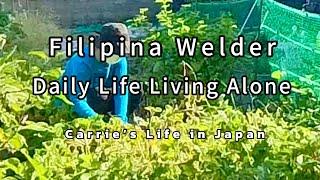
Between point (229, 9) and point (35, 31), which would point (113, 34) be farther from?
point (35, 31)

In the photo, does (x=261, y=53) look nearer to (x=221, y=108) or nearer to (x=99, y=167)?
(x=221, y=108)

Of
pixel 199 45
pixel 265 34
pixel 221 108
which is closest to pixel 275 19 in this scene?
pixel 265 34

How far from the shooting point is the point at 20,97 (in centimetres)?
211

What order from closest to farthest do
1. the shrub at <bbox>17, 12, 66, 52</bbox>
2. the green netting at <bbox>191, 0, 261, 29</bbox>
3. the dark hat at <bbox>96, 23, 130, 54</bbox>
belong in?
the dark hat at <bbox>96, 23, 130, 54</bbox> → the shrub at <bbox>17, 12, 66, 52</bbox> → the green netting at <bbox>191, 0, 261, 29</bbox>

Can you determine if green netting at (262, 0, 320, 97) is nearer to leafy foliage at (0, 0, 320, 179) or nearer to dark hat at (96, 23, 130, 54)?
dark hat at (96, 23, 130, 54)

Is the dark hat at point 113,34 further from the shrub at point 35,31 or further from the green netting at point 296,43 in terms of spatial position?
the shrub at point 35,31

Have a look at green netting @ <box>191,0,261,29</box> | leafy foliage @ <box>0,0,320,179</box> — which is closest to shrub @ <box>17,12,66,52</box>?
green netting @ <box>191,0,261,29</box>

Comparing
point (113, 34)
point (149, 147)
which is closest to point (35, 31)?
point (113, 34)

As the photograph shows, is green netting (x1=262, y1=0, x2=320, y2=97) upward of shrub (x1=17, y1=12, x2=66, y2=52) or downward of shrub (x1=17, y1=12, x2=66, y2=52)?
upward

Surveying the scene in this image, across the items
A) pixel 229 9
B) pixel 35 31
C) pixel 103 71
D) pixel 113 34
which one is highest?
pixel 113 34

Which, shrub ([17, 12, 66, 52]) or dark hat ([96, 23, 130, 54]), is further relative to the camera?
shrub ([17, 12, 66, 52])

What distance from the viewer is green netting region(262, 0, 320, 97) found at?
3.88 metres

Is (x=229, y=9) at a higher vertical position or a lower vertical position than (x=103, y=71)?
lower

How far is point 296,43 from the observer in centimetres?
413
